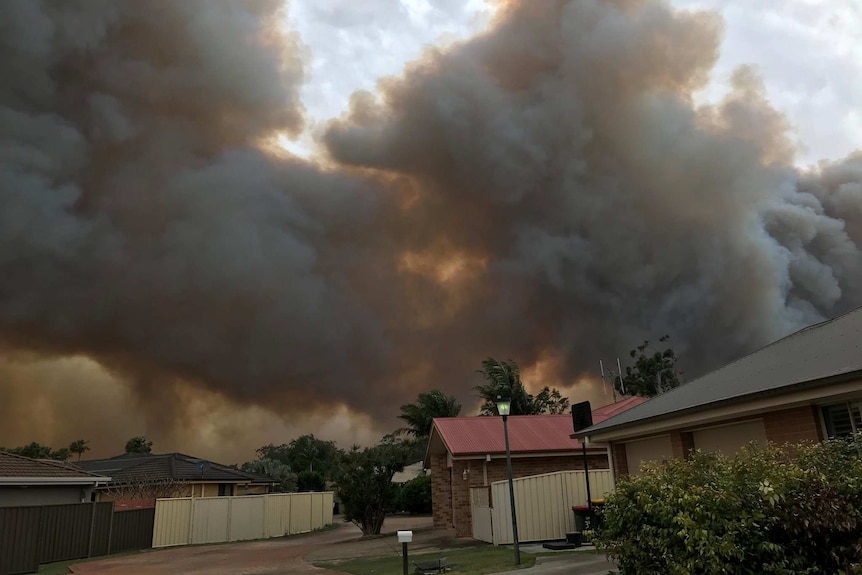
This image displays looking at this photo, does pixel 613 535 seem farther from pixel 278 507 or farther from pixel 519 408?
pixel 519 408

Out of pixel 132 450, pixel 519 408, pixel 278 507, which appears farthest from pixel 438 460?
pixel 132 450

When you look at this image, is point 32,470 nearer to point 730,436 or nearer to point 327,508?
point 327,508

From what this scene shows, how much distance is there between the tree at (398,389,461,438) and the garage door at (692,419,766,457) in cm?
3999

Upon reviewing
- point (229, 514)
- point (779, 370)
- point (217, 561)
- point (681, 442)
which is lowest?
point (217, 561)

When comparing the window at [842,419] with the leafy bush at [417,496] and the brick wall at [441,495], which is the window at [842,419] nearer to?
the brick wall at [441,495]

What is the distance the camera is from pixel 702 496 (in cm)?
614

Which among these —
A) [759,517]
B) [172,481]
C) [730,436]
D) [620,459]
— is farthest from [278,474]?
[759,517]

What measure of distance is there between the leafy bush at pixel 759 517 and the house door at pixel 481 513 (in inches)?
494

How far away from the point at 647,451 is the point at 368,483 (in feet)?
50.9

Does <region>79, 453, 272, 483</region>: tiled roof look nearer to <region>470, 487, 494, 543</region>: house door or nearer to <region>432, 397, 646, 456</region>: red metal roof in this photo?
<region>432, 397, 646, 456</region>: red metal roof

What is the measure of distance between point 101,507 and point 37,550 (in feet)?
13.0

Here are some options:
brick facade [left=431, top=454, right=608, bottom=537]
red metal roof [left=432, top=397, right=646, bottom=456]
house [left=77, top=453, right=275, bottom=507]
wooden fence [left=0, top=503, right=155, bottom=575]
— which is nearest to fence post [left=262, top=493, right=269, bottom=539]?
house [left=77, top=453, right=275, bottom=507]

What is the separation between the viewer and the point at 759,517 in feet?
19.3

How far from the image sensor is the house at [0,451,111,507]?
65.7ft
